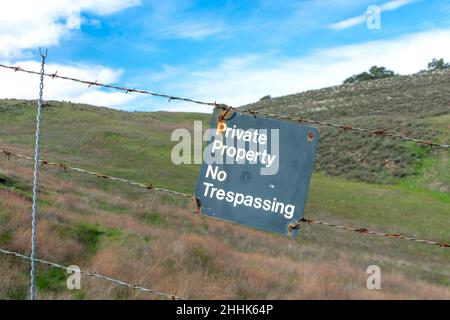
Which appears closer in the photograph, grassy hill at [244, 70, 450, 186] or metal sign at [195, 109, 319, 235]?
metal sign at [195, 109, 319, 235]

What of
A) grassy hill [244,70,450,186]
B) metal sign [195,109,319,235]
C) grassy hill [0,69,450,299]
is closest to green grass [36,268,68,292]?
grassy hill [0,69,450,299]

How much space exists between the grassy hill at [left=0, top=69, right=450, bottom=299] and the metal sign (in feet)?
1.18

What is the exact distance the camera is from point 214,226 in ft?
50.3

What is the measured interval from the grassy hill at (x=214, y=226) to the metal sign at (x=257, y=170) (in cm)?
36

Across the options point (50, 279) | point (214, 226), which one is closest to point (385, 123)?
point (214, 226)

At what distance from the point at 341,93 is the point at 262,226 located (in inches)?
3189

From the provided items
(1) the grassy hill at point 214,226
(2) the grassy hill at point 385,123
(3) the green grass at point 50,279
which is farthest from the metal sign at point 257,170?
(2) the grassy hill at point 385,123

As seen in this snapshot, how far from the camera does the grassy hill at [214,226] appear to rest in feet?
25.6

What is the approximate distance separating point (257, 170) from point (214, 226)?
37.6 ft

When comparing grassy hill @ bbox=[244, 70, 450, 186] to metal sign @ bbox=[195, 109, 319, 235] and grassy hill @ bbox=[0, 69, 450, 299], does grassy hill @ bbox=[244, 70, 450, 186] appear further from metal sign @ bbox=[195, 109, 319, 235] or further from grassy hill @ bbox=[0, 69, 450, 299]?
metal sign @ bbox=[195, 109, 319, 235]

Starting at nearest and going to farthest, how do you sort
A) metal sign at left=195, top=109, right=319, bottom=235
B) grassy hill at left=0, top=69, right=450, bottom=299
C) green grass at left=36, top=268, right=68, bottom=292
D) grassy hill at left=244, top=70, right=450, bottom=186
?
metal sign at left=195, top=109, right=319, bottom=235, green grass at left=36, top=268, right=68, bottom=292, grassy hill at left=0, top=69, right=450, bottom=299, grassy hill at left=244, top=70, right=450, bottom=186

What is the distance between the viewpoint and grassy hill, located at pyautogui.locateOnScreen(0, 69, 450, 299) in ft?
25.6

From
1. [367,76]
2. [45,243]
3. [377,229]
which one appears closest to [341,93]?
[367,76]
